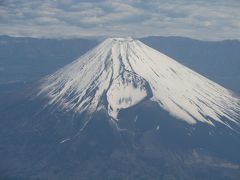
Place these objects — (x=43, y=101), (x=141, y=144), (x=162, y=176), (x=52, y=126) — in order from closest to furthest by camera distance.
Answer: (x=162, y=176) < (x=141, y=144) < (x=52, y=126) < (x=43, y=101)

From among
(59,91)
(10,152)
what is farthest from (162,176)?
(59,91)

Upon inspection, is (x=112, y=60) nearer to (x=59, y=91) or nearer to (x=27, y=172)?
(x=59, y=91)

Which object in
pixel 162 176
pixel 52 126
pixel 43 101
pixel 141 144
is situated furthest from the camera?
pixel 43 101

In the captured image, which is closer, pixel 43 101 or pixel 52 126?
pixel 52 126

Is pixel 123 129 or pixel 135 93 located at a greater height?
pixel 135 93

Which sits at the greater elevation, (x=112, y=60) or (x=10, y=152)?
(x=112, y=60)

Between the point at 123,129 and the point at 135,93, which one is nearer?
the point at 123,129

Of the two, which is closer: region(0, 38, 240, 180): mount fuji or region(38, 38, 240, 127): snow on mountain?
region(0, 38, 240, 180): mount fuji

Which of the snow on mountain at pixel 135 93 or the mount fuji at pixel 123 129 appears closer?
the mount fuji at pixel 123 129
